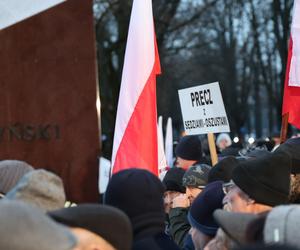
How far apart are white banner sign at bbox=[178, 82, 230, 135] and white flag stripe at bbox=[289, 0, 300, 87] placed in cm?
61

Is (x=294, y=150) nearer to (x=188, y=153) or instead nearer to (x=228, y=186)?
(x=228, y=186)

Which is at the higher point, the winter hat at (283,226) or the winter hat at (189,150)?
the winter hat at (283,226)

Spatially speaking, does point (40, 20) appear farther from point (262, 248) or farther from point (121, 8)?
point (121, 8)

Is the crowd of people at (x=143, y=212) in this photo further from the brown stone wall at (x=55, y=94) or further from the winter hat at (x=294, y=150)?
the brown stone wall at (x=55, y=94)

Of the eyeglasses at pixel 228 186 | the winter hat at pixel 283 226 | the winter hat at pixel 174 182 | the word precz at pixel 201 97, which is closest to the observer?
the winter hat at pixel 283 226

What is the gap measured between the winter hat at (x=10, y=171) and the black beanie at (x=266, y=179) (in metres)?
1.00

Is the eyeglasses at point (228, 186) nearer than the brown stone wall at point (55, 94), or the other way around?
the brown stone wall at point (55, 94)

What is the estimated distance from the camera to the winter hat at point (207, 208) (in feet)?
13.3

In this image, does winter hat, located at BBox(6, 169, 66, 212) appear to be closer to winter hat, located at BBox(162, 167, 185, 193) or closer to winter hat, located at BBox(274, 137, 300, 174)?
winter hat, located at BBox(274, 137, 300, 174)

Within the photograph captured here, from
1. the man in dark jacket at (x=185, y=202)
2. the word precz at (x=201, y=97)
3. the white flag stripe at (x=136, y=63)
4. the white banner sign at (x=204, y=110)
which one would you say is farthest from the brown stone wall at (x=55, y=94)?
the word precz at (x=201, y=97)

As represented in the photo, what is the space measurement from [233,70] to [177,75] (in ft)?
10.4

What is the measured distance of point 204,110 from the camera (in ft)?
20.9

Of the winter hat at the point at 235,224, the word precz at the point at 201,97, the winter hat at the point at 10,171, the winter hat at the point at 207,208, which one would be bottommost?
the winter hat at the point at 207,208

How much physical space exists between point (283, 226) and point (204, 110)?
3831 millimetres
